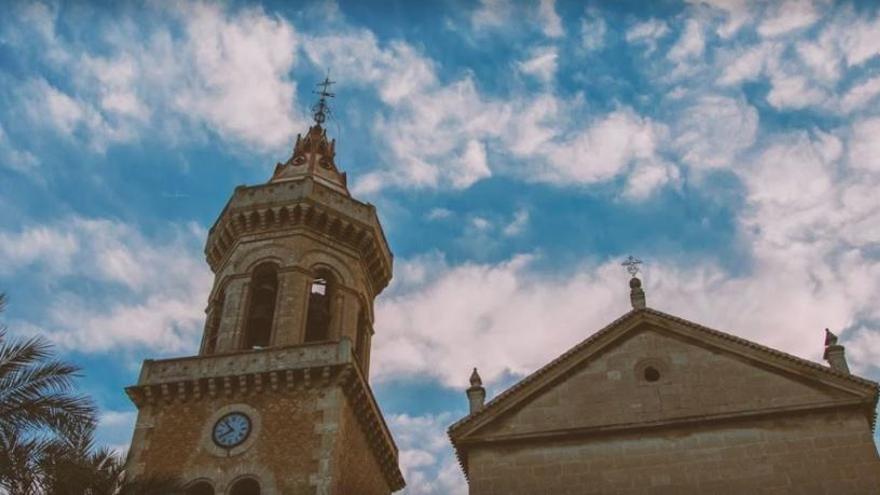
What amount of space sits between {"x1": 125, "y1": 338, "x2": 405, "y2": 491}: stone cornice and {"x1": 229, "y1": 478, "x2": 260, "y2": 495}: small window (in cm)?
252

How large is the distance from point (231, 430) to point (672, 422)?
11.1 metres

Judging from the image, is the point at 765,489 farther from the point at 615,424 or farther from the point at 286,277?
the point at 286,277

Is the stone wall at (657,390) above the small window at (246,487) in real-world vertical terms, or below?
above

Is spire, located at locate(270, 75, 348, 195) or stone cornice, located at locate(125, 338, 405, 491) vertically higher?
spire, located at locate(270, 75, 348, 195)

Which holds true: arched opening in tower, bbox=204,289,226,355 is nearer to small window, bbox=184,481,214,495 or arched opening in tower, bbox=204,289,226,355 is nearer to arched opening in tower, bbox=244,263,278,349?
arched opening in tower, bbox=244,263,278,349

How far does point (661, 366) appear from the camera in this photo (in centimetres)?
1953

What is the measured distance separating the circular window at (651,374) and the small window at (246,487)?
9.61 meters

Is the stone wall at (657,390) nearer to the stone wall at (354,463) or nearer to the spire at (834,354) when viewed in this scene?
the spire at (834,354)

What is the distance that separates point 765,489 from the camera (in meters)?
17.5

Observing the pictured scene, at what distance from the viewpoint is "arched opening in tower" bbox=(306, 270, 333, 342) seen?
27453 millimetres

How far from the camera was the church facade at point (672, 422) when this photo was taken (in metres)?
17.7

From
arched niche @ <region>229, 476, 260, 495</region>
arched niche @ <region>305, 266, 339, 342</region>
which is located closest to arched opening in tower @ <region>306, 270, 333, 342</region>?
arched niche @ <region>305, 266, 339, 342</region>

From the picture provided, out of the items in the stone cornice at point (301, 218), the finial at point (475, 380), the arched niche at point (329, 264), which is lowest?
the finial at point (475, 380)

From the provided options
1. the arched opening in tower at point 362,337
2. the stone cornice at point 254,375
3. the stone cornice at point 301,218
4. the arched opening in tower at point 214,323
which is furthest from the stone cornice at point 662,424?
the stone cornice at point 301,218
